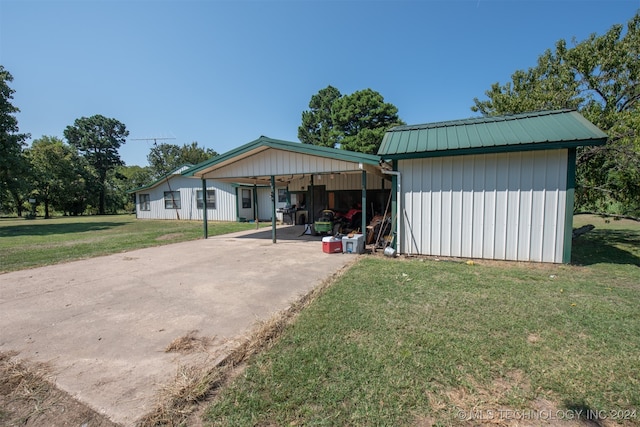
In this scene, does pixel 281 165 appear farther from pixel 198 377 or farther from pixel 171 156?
pixel 171 156

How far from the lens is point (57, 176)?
26.9 m

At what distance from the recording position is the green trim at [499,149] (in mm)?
5337

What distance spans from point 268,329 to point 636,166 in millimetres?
9159

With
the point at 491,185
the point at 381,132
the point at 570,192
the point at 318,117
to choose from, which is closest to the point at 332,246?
the point at 491,185

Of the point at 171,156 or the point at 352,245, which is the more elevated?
the point at 171,156

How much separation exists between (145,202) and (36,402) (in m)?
23.3

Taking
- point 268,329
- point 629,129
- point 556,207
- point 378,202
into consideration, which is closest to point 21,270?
point 268,329

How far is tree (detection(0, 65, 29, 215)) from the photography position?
16359mm

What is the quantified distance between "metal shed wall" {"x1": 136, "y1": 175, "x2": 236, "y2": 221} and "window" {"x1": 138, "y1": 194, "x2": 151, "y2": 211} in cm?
18

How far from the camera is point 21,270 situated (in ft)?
20.3

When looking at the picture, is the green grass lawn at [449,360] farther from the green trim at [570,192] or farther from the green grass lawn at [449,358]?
the green trim at [570,192]

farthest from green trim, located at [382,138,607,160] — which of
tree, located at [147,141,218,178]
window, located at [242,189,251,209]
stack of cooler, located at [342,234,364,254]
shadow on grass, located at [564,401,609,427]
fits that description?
tree, located at [147,141,218,178]

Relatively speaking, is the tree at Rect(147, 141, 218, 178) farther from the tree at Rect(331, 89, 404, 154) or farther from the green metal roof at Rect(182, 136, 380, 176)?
the green metal roof at Rect(182, 136, 380, 176)

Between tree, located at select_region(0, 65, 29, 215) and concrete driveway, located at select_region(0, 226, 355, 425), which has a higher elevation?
tree, located at select_region(0, 65, 29, 215)
